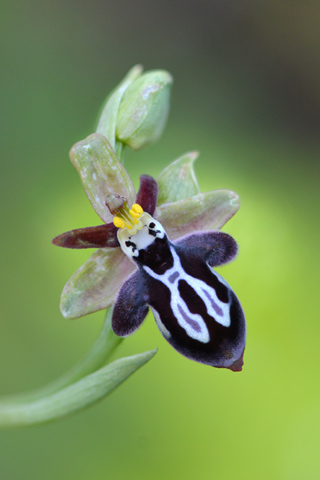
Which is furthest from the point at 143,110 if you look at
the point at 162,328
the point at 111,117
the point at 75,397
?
the point at 75,397

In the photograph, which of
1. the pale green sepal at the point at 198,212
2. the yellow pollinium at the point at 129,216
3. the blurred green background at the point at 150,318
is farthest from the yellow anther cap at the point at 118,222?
the blurred green background at the point at 150,318

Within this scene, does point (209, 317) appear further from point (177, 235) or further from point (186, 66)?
point (186, 66)

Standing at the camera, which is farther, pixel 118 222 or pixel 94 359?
pixel 94 359

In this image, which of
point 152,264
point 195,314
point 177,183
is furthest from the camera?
point 177,183

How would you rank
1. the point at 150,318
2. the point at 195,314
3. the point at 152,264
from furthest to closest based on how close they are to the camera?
the point at 150,318
the point at 152,264
the point at 195,314

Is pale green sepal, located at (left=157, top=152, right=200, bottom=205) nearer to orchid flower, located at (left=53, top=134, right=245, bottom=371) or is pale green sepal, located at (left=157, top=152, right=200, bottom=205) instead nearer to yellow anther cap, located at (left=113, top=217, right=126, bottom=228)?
orchid flower, located at (left=53, top=134, right=245, bottom=371)

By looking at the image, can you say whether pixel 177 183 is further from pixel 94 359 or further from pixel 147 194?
pixel 94 359
